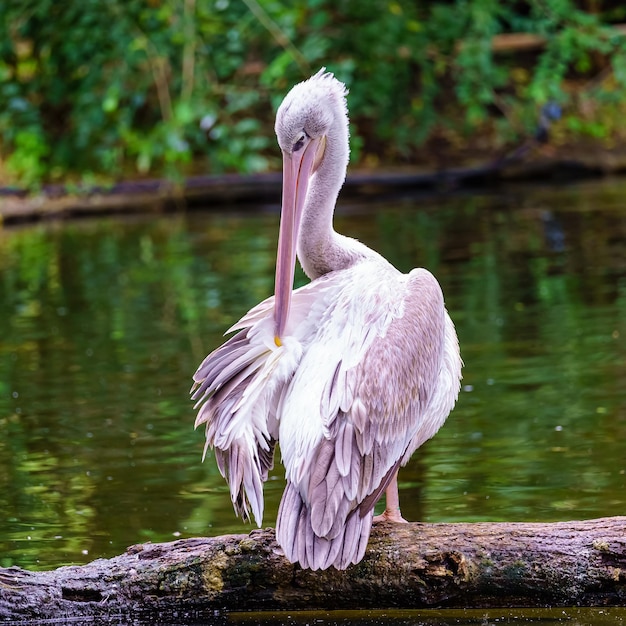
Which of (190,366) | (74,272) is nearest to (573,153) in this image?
(74,272)

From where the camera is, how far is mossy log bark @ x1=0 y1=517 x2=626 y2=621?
3867 mm

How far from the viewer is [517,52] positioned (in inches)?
943

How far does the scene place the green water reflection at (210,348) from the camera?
5.54 metres

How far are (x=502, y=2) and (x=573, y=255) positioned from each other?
12.8 m

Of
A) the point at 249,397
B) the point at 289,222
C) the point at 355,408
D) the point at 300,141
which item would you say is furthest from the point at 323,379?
the point at 300,141

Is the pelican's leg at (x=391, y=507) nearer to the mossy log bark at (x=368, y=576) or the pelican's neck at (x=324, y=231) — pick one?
the mossy log bark at (x=368, y=576)

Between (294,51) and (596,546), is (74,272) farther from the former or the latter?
(596,546)

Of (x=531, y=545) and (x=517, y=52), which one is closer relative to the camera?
(x=531, y=545)

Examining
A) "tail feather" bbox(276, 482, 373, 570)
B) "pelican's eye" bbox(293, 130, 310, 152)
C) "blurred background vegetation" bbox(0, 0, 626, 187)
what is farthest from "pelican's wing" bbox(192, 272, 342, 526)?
"blurred background vegetation" bbox(0, 0, 626, 187)

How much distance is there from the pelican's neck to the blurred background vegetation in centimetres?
923

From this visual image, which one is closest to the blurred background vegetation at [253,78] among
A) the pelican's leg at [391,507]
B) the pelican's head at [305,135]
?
the pelican's head at [305,135]

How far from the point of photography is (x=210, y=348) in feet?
30.1

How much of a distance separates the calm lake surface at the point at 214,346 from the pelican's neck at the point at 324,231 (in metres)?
1.18

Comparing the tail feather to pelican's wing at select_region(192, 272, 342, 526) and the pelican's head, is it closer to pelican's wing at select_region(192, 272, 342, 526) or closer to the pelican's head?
pelican's wing at select_region(192, 272, 342, 526)
